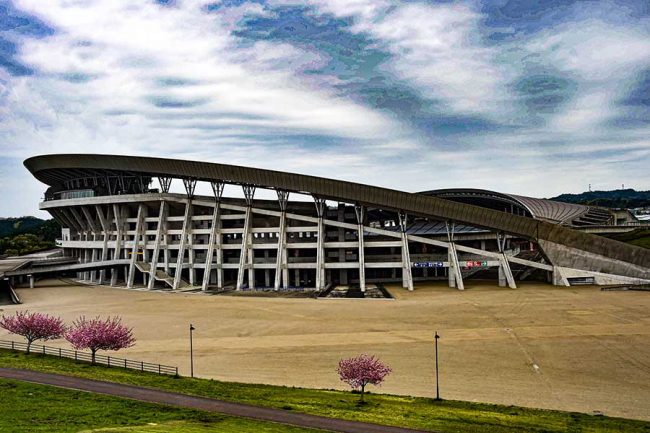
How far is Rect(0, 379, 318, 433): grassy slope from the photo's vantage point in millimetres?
21344

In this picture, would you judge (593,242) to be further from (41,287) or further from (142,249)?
(41,287)

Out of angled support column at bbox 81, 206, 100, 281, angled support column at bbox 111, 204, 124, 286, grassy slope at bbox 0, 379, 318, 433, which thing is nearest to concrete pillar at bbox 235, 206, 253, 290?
angled support column at bbox 111, 204, 124, 286

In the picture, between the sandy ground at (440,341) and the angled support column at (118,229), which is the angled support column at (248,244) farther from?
the angled support column at (118,229)

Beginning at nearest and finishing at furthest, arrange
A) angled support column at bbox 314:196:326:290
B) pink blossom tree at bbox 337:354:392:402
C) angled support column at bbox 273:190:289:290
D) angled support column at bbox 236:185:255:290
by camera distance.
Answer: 1. pink blossom tree at bbox 337:354:392:402
2. angled support column at bbox 314:196:326:290
3. angled support column at bbox 273:190:289:290
4. angled support column at bbox 236:185:255:290

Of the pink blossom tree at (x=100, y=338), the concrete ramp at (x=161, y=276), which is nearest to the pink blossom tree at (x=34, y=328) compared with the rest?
the pink blossom tree at (x=100, y=338)

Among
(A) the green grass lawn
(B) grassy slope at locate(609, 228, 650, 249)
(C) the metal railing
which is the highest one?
(B) grassy slope at locate(609, 228, 650, 249)

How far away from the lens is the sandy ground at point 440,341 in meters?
30.9

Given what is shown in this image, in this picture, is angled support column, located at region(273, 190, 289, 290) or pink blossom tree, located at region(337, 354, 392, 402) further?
angled support column, located at region(273, 190, 289, 290)

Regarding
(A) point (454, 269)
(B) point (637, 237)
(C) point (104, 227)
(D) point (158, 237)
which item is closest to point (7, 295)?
(D) point (158, 237)

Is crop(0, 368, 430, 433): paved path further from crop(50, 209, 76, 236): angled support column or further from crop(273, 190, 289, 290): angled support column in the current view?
crop(50, 209, 76, 236): angled support column

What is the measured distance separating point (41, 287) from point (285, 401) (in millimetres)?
75108

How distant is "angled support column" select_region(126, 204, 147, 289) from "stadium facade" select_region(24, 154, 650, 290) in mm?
249

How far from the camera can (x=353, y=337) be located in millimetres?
44531

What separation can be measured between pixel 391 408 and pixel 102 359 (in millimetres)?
22830
